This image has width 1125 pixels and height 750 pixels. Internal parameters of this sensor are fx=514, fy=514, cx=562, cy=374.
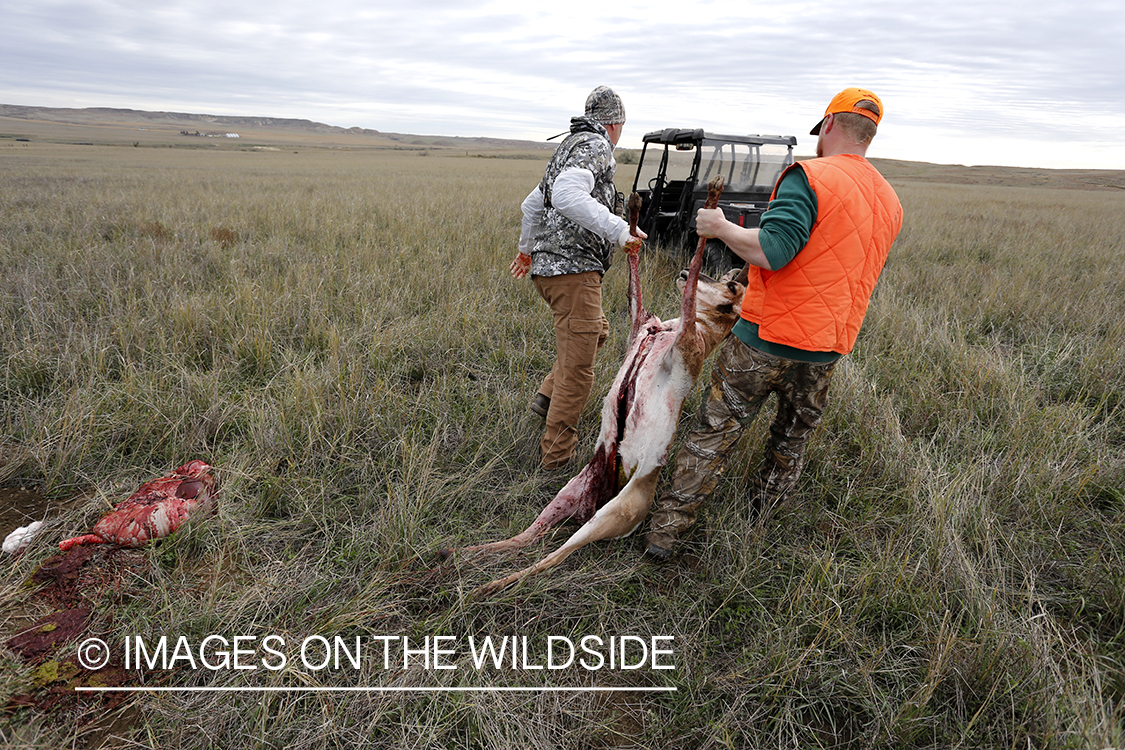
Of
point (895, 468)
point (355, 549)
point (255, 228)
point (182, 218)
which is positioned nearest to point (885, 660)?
point (895, 468)

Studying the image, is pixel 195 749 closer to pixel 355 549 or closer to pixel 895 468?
pixel 355 549

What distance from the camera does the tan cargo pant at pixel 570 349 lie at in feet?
9.50

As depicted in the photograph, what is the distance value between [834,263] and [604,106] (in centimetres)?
157

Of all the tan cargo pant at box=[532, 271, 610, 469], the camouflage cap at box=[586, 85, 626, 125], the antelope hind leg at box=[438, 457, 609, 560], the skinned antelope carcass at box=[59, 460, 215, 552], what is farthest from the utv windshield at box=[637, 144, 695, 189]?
the skinned antelope carcass at box=[59, 460, 215, 552]

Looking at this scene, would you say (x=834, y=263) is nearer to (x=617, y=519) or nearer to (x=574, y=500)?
(x=617, y=519)

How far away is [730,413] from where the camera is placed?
2.28 m

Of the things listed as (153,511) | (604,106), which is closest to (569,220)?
(604,106)

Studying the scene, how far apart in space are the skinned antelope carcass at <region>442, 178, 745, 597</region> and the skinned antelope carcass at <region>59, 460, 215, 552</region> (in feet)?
4.01

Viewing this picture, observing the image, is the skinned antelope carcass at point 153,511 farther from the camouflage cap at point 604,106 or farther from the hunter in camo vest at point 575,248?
the camouflage cap at point 604,106

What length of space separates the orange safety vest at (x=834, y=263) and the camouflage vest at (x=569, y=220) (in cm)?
103

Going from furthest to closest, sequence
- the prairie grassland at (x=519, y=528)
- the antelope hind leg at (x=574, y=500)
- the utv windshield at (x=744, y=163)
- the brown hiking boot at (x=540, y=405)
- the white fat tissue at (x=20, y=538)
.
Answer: the utv windshield at (x=744, y=163)
the brown hiking boot at (x=540, y=405)
the antelope hind leg at (x=574, y=500)
the white fat tissue at (x=20, y=538)
the prairie grassland at (x=519, y=528)

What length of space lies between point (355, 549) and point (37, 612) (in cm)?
111

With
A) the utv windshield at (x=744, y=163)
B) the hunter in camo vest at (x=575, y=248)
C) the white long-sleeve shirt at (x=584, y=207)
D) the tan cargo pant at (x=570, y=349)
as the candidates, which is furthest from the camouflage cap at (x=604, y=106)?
the utv windshield at (x=744, y=163)

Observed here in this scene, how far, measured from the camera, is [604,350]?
412 cm
